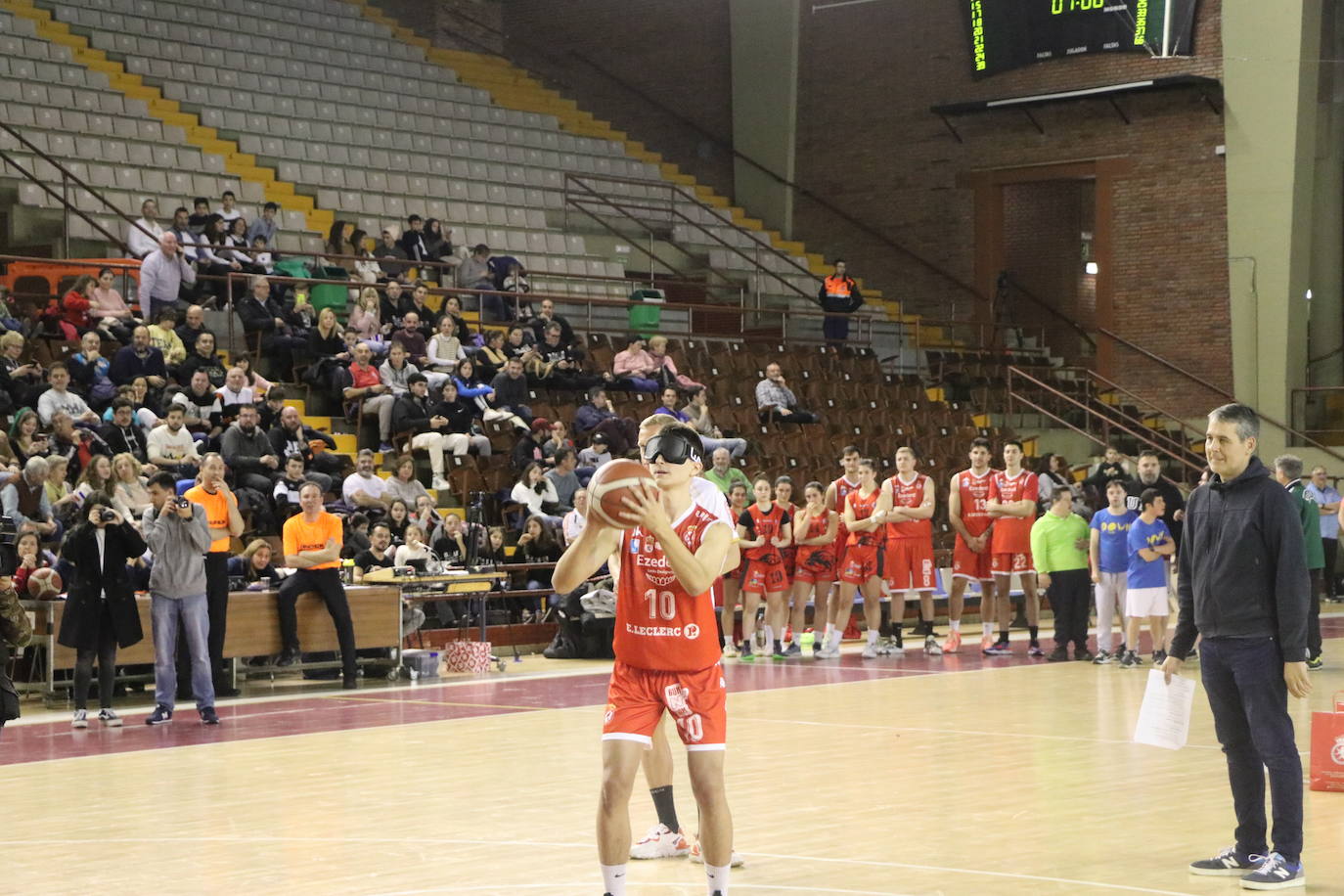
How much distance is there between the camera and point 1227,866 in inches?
262

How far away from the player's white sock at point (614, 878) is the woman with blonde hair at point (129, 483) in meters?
9.52

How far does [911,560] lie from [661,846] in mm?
9492

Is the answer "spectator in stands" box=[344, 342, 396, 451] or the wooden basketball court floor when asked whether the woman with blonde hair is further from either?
"spectator in stands" box=[344, 342, 396, 451]

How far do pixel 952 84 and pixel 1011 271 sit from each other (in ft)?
13.2

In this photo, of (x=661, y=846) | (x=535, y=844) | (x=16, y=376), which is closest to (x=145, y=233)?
(x=16, y=376)

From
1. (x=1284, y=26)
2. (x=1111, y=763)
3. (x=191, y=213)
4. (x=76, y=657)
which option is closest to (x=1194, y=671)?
(x=1111, y=763)

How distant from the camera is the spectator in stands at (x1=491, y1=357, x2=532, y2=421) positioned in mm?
19172

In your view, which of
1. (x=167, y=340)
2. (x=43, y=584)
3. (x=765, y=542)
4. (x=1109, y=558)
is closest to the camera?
(x=43, y=584)

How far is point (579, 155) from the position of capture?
91.6ft

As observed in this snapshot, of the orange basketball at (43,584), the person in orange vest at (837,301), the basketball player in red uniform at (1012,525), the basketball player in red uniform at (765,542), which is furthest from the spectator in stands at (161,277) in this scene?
the person in orange vest at (837,301)

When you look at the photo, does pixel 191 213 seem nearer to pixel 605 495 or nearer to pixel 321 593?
pixel 321 593

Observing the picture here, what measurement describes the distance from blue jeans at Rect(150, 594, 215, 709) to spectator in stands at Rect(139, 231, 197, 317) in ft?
21.1

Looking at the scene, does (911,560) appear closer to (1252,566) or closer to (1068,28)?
(1252,566)

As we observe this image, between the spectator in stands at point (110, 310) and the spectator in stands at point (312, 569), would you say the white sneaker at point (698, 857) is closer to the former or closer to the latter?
the spectator in stands at point (312, 569)
